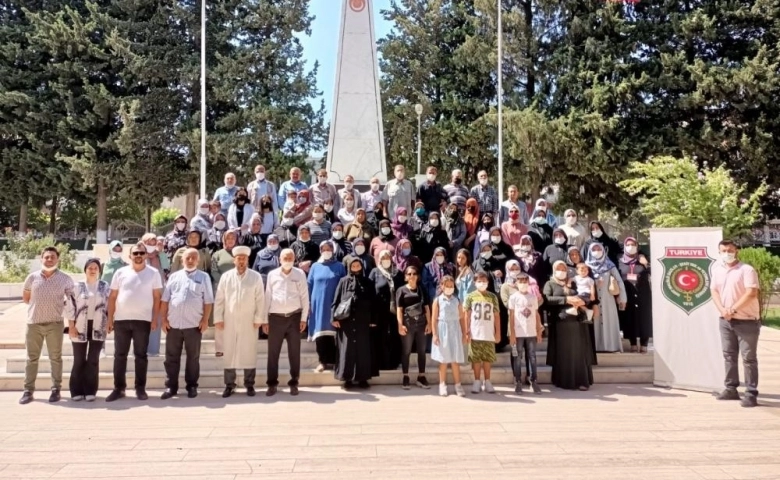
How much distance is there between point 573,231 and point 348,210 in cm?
344

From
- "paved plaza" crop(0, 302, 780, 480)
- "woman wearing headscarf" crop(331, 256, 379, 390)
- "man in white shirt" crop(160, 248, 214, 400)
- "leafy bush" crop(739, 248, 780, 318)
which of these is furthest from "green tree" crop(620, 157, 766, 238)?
"man in white shirt" crop(160, 248, 214, 400)

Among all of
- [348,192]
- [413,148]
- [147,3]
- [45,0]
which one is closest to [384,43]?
[413,148]

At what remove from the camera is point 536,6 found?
2342cm

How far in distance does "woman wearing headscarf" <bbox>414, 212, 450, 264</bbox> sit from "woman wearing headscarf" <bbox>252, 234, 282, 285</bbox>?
1.92 m

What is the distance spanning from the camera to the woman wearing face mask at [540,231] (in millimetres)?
7988

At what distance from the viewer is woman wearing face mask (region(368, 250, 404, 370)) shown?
6.50m

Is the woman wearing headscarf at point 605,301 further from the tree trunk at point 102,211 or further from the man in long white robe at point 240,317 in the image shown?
the tree trunk at point 102,211

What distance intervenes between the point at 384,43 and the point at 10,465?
2347cm

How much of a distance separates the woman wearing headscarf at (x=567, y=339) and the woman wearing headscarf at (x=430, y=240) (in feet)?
5.74

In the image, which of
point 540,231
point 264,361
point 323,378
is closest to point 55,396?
point 264,361

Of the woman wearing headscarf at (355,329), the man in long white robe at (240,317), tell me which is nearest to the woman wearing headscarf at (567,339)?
the woman wearing headscarf at (355,329)

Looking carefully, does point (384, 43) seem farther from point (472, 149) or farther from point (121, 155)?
point (121, 155)

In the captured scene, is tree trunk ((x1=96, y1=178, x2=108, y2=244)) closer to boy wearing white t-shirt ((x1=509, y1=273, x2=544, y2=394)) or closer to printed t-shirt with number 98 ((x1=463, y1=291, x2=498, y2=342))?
printed t-shirt with number 98 ((x1=463, y1=291, x2=498, y2=342))

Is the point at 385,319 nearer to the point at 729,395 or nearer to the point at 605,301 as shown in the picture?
the point at 605,301
